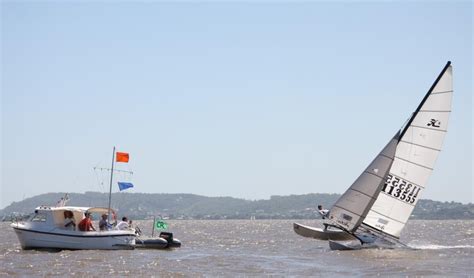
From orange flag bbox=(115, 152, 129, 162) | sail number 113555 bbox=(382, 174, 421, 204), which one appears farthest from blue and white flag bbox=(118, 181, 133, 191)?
sail number 113555 bbox=(382, 174, 421, 204)

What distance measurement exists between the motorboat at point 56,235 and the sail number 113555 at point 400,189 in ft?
43.5

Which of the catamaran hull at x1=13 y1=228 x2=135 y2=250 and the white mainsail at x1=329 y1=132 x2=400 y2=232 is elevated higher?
the white mainsail at x1=329 y1=132 x2=400 y2=232

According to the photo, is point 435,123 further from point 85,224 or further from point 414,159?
point 85,224

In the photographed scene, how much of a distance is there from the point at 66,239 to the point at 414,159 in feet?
55.2

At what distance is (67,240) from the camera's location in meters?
36.1

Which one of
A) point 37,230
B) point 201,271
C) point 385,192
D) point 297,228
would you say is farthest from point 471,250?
point 37,230

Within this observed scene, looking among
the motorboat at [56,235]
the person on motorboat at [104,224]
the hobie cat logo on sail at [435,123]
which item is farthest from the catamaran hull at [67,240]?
the hobie cat logo on sail at [435,123]

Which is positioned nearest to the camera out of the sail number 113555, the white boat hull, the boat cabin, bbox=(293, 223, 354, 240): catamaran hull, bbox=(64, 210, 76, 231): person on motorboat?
the white boat hull

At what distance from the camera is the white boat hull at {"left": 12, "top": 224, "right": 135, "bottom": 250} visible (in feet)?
118

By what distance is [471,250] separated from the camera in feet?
137

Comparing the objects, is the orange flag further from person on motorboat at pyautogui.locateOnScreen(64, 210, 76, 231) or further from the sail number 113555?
the sail number 113555

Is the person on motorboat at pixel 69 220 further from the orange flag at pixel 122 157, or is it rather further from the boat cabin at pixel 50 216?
the orange flag at pixel 122 157

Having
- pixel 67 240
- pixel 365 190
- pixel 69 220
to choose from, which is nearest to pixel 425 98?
pixel 365 190

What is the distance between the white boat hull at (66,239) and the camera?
118 feet
